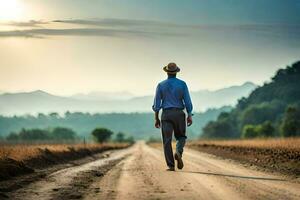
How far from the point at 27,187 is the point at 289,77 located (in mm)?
166017

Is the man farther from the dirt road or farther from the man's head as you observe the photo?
the dirt road

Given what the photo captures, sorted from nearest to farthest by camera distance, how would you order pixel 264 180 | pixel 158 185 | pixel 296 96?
pixel 158 185 → pixel 264 180 → pixel 296 96

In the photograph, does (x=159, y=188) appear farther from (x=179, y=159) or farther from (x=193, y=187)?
(x=179, y=159)

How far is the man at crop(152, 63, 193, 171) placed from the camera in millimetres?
14984

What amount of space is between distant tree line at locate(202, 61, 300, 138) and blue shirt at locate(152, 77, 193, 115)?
105777 millimetres

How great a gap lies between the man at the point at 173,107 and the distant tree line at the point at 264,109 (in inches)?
4164

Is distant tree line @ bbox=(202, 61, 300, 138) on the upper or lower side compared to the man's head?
upper

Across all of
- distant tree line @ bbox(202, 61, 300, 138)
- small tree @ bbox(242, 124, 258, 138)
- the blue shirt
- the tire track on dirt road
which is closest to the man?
the blue shirt

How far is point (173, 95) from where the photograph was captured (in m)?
15.0

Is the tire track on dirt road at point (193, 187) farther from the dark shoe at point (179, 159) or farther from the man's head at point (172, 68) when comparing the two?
the man's head at point (172, 68)

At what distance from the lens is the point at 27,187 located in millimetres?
11344

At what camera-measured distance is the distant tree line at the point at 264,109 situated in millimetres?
134288

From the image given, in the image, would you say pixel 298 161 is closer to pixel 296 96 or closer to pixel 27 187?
pixel 27 187

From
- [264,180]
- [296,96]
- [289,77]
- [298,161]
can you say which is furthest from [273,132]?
[264,180]
